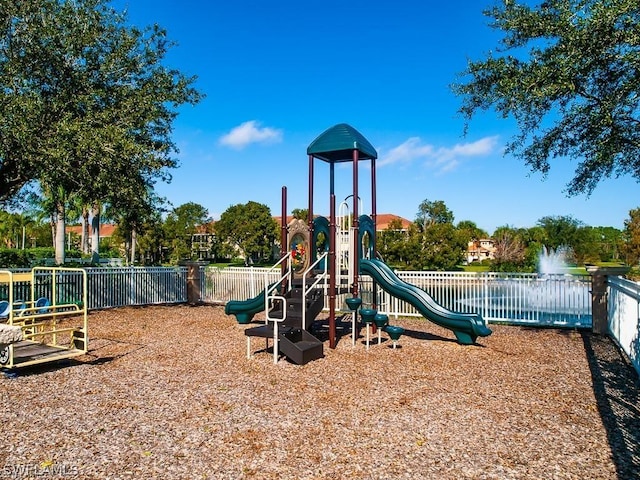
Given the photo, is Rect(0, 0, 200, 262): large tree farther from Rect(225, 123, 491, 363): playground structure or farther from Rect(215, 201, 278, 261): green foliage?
Rect(215, 201, 278, 261): green foliage

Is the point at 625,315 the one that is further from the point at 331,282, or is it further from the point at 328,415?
the point at 328,415

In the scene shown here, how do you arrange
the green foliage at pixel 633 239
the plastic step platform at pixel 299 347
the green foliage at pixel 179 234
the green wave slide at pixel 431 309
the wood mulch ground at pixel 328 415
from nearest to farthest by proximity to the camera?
1. the wood mulch ground at pixel 328 415
2. the plastic step platform at pixel 299 347
3. the green wave slide at pixel 431 309
4. the green foliage at pixel 633 239
5. the green foliage at pixel 179 234

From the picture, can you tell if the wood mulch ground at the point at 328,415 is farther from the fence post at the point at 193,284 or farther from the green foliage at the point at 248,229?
the green foliage at the point at 248,229

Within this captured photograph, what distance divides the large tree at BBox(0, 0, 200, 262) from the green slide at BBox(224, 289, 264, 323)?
14.7 ft

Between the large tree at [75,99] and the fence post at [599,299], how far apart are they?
11347mm

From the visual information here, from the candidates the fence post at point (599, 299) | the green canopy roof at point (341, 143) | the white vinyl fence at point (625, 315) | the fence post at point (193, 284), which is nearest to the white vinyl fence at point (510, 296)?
the fence post at point (599, 299)

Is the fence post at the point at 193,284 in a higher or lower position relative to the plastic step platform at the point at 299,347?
higher

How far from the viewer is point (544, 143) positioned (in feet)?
36.2

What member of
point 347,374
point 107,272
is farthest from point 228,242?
point 347,374

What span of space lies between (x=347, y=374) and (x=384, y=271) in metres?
3.70

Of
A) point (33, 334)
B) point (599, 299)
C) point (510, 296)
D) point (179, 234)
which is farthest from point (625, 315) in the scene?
point (179, 234)

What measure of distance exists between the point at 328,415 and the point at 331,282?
12.6ft

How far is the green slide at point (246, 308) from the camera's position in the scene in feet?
37.8

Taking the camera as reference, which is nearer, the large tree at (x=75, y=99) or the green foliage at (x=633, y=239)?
the large tree at (x=75, y=99)
